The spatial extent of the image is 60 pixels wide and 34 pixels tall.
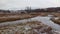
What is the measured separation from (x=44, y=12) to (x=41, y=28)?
47cm

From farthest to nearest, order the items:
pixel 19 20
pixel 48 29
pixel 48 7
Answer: pixel 48 7
pixel 19 20
pixel 48 29

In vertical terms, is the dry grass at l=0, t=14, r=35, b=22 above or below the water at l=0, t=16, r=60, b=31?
above

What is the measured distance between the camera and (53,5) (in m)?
1.59

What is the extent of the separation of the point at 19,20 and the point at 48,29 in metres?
0.38

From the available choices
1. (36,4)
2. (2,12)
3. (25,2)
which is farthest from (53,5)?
(2,12)

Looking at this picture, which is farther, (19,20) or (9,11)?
(9,11)

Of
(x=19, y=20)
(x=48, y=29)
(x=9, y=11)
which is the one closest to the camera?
(x=48, y=29)

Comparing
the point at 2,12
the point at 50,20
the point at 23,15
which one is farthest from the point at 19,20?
the point at 50,20

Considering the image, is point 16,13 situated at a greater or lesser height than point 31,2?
lesser

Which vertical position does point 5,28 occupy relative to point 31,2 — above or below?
below

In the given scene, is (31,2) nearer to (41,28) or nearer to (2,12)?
(2,12)

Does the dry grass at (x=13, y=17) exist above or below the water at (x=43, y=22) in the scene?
above

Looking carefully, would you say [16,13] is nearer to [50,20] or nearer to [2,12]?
[2,12]

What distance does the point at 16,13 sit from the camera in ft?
4.78
